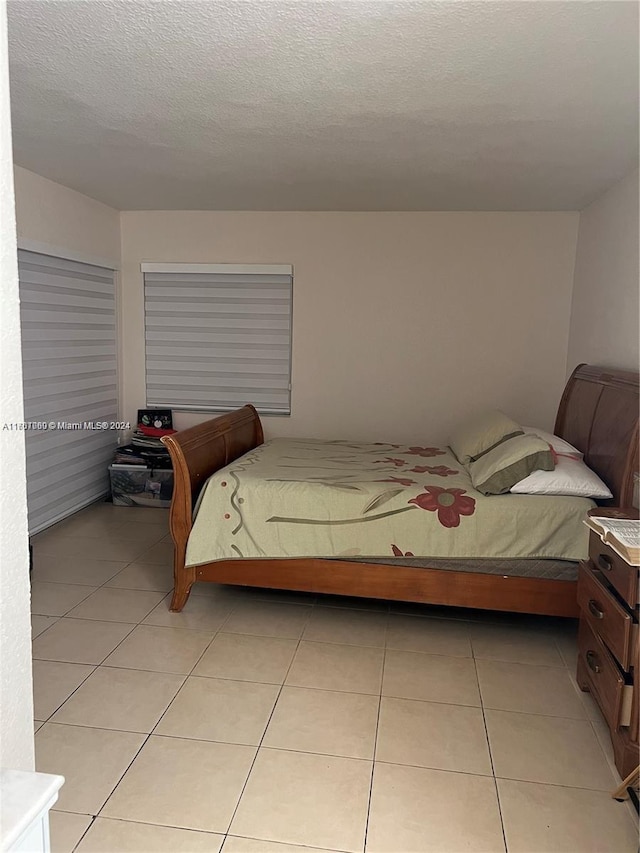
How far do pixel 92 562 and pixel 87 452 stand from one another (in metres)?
1.22

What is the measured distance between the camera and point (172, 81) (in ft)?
8.16

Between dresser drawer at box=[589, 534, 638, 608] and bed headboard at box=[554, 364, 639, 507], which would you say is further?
bed headboard at box=[554, 364, 639, 507]

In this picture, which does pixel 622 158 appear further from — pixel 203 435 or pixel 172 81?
pixel 203 435

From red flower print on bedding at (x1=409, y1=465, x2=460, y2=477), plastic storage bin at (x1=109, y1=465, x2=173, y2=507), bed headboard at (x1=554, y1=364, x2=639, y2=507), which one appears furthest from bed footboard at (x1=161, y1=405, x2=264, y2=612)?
bed headboard at (x1=554, y1=364, x2=639, y2=507)

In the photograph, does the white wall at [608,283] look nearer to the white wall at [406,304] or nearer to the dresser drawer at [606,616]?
the white wall at [406,304]

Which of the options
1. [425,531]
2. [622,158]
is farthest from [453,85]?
[425,531]

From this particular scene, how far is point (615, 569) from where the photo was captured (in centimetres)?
219

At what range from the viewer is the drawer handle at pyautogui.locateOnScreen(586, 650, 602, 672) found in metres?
2.34

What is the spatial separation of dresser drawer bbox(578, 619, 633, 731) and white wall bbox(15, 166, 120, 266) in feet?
12.2

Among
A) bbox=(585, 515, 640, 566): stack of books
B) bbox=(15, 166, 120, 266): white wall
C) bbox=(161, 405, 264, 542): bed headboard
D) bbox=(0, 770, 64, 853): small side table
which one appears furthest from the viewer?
bbox=(15, 166, 120, 266): white wall

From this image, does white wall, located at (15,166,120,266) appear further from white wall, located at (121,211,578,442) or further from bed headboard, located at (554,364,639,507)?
bed headboard, located at (554,364,639,507)

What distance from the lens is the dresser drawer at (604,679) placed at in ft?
6.79

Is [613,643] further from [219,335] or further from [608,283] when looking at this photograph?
[219,335]

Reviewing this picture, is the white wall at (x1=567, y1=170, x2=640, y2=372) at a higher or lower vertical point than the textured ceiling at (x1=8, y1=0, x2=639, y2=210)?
lower
